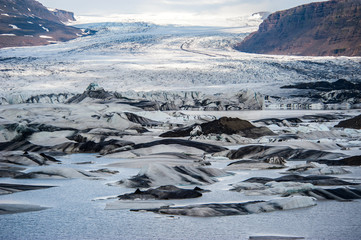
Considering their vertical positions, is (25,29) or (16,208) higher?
(16,208)

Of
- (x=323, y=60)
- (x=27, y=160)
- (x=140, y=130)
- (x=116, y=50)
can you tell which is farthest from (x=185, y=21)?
(x=27, y=160)

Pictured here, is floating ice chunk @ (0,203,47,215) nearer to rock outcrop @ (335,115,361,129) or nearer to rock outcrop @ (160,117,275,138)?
rock outcrop @ (160,117,275,138)

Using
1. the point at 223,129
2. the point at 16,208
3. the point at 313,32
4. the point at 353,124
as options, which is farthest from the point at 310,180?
the point at 313,32

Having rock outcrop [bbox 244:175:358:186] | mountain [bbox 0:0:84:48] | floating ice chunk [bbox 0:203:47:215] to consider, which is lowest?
mountain [bbox 0:0:84:48]

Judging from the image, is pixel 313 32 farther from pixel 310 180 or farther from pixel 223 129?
pixel 310 180

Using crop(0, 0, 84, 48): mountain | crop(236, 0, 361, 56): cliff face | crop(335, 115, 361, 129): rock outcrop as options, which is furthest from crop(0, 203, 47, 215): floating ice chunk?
crop(0, 0, 84, 48): mountain

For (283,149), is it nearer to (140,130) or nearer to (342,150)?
(342,150)
